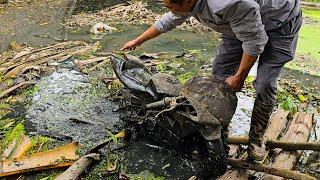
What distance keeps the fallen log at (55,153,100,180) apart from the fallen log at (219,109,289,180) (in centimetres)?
127

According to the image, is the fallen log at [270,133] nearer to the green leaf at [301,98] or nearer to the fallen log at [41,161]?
the green leaf at [301,98]

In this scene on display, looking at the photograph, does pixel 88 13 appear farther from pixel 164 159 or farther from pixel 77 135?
pixel 164 159

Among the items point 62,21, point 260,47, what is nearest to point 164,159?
point 260,47

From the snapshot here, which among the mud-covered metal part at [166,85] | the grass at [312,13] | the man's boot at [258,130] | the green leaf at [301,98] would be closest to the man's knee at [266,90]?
the man's boot at [258,130]

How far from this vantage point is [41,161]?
3736 millimetres

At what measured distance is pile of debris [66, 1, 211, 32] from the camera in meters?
10.3

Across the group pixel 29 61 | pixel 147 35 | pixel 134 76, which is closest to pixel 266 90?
pixel 147 35

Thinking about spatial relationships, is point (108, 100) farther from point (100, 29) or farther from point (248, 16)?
point (100, 29)

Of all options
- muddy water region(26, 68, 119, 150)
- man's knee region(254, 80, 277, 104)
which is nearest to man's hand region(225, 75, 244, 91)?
man's knee region(254, 80, 277, 104)

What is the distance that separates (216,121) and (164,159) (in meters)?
0.89

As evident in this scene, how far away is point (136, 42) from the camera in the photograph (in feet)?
13.2

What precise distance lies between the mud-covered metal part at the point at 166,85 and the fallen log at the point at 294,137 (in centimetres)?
119

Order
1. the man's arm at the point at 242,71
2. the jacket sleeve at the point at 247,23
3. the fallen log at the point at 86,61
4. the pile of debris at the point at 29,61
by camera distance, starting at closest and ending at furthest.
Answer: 1. the jacket sleeve at the point at 247,23
2. the man's arm at the point at 242,71
3. the pile of debris at the point at 29,61
4. the fallen log at the point at 86,61

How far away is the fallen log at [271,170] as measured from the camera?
3.20 meters
